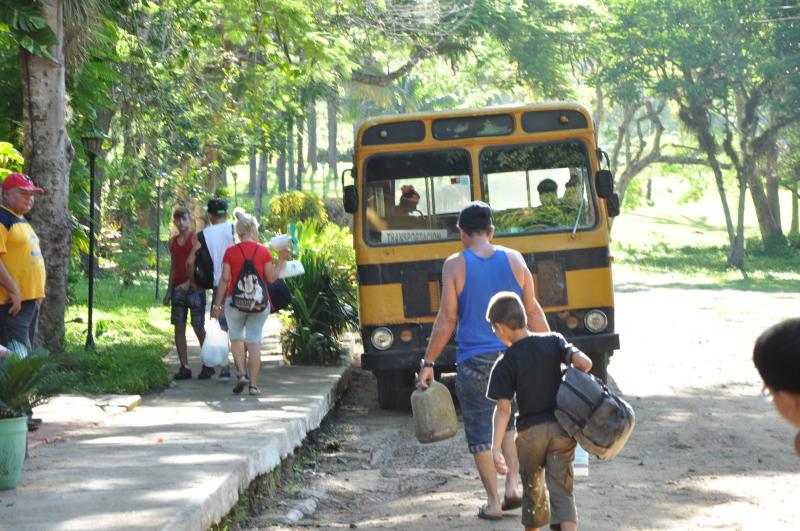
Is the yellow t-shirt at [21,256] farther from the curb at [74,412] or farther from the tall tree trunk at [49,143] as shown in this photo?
the tall tree trunk at [49,143]

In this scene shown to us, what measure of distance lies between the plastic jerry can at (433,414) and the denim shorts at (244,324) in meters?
4.45

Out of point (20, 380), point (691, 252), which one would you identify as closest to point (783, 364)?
point (20, 380)

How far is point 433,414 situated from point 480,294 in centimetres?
75

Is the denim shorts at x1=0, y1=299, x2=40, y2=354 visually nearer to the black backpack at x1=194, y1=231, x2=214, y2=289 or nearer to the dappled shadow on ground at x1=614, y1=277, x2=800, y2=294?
the black backpack at x1=194, y1=231, x2=214, y2=289

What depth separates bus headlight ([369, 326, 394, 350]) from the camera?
11.9 m

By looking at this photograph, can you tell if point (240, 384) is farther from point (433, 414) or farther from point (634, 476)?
point (433, 414)

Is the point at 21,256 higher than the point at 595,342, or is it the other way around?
the point at 21,256

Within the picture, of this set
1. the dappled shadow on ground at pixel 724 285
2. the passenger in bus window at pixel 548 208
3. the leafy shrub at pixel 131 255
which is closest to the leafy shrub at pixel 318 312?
the passenger in bus window at pixel 548 208

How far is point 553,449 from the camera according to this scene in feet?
20.6

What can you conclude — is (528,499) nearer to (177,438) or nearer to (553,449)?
(553,449)

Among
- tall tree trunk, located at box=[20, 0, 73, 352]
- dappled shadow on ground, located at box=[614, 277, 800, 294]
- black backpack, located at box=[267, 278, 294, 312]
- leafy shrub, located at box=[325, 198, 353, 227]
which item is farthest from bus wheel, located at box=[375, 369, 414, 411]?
leafy shrub, located at box=[325, 198, 353, 227]

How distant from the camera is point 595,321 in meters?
11.8

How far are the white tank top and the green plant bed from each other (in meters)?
1.20

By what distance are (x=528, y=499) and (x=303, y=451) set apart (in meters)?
4.34
